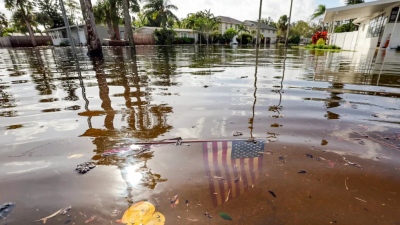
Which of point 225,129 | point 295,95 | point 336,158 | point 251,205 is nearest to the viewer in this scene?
point 251,205

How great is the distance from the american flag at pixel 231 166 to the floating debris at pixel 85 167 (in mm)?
939

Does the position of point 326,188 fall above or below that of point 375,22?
below

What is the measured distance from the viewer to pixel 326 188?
151cm

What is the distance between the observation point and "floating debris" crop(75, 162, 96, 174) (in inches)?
67.5

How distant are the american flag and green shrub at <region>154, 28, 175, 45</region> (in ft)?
119

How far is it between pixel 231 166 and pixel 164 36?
120 feet

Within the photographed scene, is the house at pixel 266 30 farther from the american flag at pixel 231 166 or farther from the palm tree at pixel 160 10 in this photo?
the american flag at pixel 231 166

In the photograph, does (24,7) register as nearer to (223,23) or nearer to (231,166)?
(223,23)

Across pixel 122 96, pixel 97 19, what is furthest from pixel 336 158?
pixel 97 19

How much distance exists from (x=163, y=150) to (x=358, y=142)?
191 cm

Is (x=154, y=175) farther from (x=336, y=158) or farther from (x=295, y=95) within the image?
(x=295, y=95)

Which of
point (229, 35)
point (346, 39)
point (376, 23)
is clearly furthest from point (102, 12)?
point (376, 23)

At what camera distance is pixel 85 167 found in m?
1.76

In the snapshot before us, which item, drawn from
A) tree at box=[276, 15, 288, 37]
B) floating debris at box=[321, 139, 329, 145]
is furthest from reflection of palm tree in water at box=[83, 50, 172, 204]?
tree at box=[276, 15, 288, 37]
